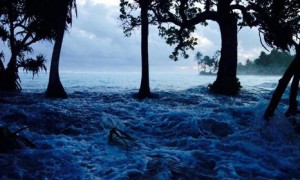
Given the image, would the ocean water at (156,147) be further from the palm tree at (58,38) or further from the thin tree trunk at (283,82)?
the palm tree at (58,38)

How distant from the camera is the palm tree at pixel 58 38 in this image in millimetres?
13547

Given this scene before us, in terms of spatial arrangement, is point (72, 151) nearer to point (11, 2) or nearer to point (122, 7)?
point (11, 2)

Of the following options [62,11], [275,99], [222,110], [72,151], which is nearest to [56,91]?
[62,11]

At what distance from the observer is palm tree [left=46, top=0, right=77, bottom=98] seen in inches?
533

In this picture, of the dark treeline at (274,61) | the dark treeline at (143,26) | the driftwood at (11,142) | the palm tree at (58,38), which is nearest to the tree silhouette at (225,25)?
the dark treeline at (143,26)

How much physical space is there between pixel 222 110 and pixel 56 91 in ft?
27.0

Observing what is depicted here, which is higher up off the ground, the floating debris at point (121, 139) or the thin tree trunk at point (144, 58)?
the thin tree trunk at point (144, 58)

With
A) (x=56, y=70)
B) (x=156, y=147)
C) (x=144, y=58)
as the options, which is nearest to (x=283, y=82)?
(x=156, y=147)

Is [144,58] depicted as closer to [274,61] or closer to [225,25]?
[225,25]

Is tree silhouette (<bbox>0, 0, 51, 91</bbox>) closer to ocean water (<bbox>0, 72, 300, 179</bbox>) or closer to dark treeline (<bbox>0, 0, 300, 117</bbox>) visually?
dark treeline (<bbox>0, 0, 300, 117</bbox>)

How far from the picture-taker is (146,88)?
15.1 m

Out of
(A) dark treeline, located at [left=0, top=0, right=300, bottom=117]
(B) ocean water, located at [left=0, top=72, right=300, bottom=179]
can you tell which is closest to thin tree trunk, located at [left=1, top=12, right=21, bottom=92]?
(A) dark treeline, located at [left=0, top=0, right=300, bottom=117]

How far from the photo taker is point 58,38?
14.0 m

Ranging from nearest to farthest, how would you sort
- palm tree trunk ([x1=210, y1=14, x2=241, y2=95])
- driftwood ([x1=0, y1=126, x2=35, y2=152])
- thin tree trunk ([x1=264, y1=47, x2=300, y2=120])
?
driftwood ([x1=0, y1=126, x2=35, y2=152]) < thin tree trunk ([x1=264, y1=47, x2=300, y2=120]) < palm tree trunk ([x1=210, y1=14, x2=241, y2=95])
